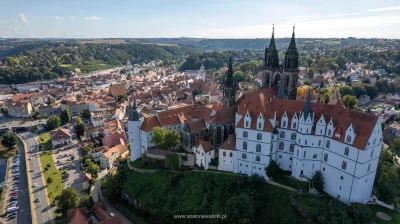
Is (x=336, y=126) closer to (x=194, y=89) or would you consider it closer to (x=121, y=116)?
(x=121, y=116)

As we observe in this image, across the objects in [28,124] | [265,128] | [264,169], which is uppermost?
[265,128]

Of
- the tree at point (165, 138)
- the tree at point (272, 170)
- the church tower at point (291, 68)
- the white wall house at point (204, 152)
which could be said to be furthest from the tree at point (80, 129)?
the tree at point (272, 170)

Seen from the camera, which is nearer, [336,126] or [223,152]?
[336,126]

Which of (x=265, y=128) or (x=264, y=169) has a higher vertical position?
(x=265, y=128)

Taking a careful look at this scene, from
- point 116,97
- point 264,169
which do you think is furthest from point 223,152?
point 116,97

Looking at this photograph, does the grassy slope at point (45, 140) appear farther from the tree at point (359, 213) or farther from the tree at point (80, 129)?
the tree at point (359, 213)

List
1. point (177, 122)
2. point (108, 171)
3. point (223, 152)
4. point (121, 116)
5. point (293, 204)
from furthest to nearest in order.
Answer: point (121, 116) → point (108, 171) → point (177, 122) → point (223, 152) → point (293, 204)

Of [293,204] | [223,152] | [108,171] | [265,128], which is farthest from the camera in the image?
[108,171]
